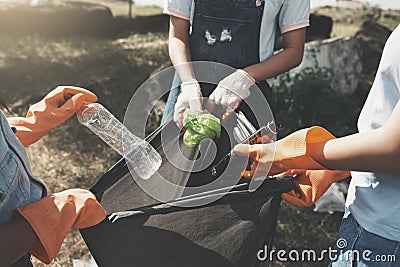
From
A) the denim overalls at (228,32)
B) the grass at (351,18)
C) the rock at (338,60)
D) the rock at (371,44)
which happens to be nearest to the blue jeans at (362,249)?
the denim overalls at (228,32)

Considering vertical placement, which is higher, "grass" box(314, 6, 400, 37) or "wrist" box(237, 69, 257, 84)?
"wrist" box(237, 69, 257, 84)

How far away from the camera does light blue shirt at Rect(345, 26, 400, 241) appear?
0.97 m

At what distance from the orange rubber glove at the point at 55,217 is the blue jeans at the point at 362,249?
0.53 m

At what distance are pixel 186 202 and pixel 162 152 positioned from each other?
0.28 meters

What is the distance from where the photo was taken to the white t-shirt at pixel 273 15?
1533 millimetres

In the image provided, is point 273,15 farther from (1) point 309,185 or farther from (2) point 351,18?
(2) point 351,18

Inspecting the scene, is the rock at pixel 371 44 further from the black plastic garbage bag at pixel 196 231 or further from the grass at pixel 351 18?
the black plastic garbage bag at pixel 196 231

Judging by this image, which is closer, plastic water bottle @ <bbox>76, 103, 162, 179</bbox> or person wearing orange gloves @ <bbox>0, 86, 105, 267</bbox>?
person wearing orange gloves @ <bbox>0, 86, 105, 267</bbox>

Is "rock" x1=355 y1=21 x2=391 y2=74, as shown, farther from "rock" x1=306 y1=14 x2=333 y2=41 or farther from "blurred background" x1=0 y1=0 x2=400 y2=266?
"rock" x1=306 y1=14 x2=333 y2=41

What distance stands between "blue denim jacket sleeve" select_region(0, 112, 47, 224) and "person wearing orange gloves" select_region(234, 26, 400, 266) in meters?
0.48

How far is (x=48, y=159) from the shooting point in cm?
300

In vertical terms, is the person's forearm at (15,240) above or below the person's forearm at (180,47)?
below

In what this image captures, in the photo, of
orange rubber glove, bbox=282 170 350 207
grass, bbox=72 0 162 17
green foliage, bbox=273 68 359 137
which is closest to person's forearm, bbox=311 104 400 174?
orange rubber glove, bbox=282 170 350 207

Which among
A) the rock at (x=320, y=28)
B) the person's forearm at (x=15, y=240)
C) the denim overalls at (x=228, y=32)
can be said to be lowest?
the rock at (x=320, y=28)
